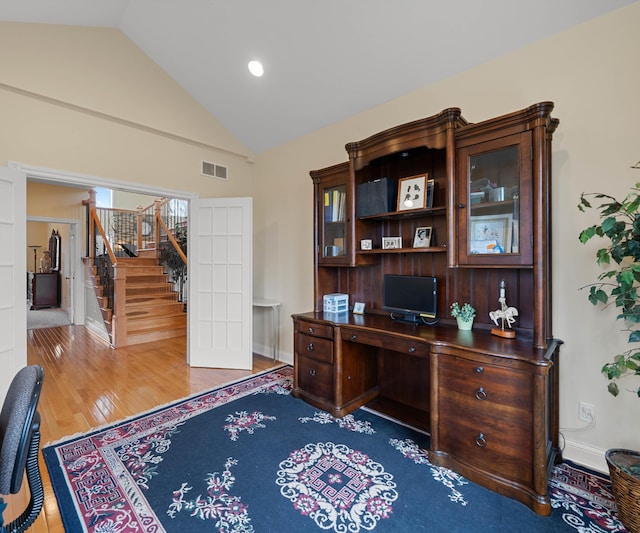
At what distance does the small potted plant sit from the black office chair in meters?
2.40

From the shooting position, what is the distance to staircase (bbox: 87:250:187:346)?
5312 mm

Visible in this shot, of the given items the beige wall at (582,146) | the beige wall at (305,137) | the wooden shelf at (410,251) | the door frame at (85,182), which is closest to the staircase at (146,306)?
the door frame at (85,182)

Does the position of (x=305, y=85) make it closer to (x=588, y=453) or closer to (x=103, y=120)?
(x=103, y=120)

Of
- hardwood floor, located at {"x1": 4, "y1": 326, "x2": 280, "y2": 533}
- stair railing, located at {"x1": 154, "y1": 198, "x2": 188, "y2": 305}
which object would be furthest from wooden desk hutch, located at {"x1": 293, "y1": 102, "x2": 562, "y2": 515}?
stair railing, located at {"x1": 154, "y1": 198, "x2": 188, "y2": 305}

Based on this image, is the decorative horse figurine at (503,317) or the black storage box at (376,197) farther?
the black storage box at (376,197)

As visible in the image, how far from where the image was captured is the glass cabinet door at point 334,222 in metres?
2.99

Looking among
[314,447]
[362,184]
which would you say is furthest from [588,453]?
[362,184]

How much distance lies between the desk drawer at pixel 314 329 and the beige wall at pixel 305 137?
2.87 feet

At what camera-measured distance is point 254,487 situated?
6.19ft

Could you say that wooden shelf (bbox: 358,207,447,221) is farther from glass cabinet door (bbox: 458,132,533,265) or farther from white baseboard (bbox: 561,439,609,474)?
white baseboard (bbox: 561,439,609,474)

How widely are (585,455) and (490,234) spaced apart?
1558mm

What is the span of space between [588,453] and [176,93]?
5078 millimetres

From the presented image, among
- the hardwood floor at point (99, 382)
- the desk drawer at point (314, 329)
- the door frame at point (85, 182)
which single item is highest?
the door frame at point (85, 182)

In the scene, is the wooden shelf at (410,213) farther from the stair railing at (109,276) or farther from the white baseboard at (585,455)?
the stair railing at (109,276)
